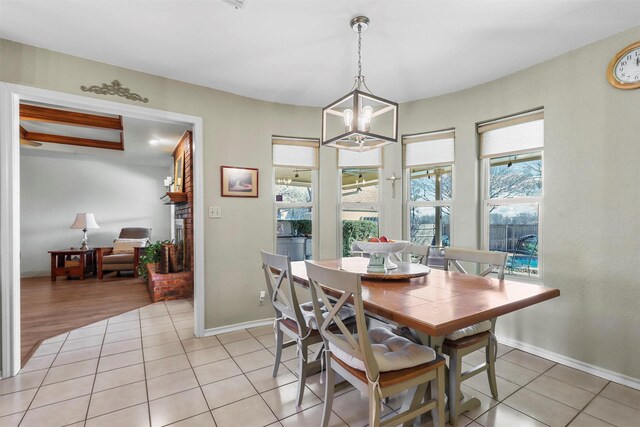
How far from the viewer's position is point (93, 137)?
16.3 feet

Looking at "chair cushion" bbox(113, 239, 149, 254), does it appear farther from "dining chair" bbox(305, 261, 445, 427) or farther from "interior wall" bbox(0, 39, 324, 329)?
"dining chair" bbox(305, 261, 445, 427)

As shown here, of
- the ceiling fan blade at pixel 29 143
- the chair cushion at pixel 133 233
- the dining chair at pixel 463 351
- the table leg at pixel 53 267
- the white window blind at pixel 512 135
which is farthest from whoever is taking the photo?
the chair cushion at pixel 133 233

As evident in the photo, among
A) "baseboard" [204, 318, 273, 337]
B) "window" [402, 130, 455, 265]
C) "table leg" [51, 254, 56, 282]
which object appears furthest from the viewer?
"table leg" [51, 254, 56, 282]

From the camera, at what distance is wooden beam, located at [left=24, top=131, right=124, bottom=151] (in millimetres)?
4820

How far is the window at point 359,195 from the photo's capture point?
3.63m

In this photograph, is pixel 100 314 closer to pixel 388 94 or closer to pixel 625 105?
pixel 388 94

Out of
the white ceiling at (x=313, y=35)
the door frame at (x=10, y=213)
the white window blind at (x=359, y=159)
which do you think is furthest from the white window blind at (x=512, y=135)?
the door frame at (x=10, y=213)

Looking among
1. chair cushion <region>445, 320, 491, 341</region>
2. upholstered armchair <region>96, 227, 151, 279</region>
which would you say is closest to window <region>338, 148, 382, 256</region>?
chair cushion <region>445, 320, 491, 341</region>

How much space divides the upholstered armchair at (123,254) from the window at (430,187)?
5096 mm

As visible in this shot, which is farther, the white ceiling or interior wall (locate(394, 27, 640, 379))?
interior wall (locate(394, 27, 640, 379))

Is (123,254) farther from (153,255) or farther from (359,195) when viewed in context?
(359,195)

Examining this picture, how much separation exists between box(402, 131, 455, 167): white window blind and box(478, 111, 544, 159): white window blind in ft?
1.03

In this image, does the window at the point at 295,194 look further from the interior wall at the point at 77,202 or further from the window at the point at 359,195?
the interior wall at the point at 77,202

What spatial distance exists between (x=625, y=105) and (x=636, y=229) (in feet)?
2.84
